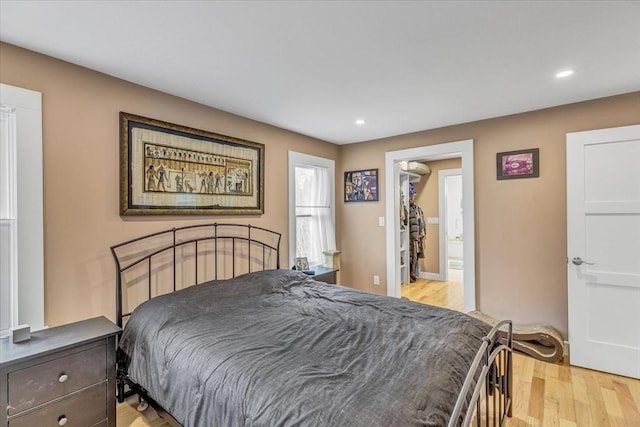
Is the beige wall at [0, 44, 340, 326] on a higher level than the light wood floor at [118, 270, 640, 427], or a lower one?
higher

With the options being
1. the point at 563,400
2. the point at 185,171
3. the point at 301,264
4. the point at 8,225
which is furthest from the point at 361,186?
the point at 8,225

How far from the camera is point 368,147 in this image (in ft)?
14.2

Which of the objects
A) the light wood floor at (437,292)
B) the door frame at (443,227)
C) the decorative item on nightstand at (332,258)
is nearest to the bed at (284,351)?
the decorative item on nightstand at (332,258)

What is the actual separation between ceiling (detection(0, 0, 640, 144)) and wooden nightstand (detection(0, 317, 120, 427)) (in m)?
1.70

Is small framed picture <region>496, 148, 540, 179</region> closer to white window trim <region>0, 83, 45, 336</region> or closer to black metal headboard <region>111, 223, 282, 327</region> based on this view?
black metal headboard <region>111, 223, 282, 327</region>

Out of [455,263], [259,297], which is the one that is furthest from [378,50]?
[455,263]

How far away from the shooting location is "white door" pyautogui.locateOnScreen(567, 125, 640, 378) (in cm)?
252

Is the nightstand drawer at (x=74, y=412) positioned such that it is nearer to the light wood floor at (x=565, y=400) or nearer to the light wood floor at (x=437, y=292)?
the light wood floor at (x=565, y=400)

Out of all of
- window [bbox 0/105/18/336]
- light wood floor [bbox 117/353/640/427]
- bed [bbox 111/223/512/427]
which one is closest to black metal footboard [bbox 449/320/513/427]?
bed [bbox 111/223/512/427]

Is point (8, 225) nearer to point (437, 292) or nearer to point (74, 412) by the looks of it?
point (74, 412)

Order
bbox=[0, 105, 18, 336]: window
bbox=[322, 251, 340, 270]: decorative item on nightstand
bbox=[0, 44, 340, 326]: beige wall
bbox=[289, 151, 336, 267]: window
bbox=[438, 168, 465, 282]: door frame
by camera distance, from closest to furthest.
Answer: bbox=[0, 105, 18, 336]: window < bbox=[0, 44, 340, 326]: beige wall < bbox=[289, 151, 336, 267]: window < bbox=[322, 251, 340, 270]: decorative item on nightstand < bbox=[438, 168, 465, 282]: door frame

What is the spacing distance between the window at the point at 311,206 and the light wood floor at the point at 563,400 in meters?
2.35

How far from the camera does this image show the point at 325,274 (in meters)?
3.60

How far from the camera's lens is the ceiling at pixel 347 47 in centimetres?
154
